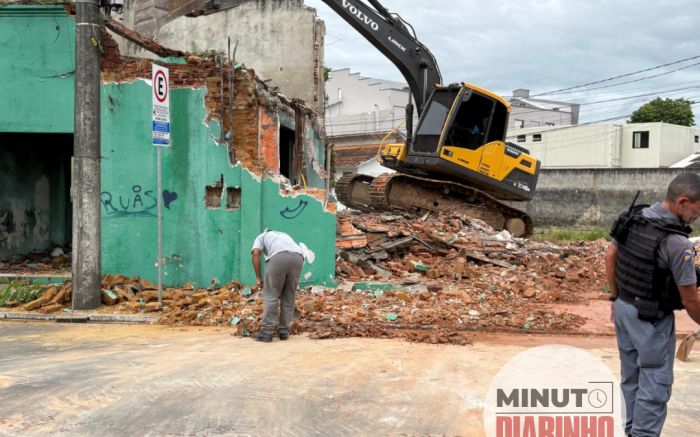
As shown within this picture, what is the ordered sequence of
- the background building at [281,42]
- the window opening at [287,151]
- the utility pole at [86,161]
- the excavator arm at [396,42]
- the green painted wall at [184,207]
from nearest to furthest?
the utility pole at [86,161], the green painted wall at [184,207], the window opening at [287,151], the excavator arm at [396,42], the background building at [281,42]

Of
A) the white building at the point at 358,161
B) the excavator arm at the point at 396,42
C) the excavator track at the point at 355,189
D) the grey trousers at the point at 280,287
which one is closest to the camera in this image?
the grey trousers at the point at 280,287

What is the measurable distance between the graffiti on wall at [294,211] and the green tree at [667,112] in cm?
4789

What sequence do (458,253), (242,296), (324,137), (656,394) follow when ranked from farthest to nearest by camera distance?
(324,137), (458,253), (242,296), (656,394)

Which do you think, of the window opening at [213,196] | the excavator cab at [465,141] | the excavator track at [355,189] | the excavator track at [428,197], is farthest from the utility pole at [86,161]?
the excavator track at [355,189]

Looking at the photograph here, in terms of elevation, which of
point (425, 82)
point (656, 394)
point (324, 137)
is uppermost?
point (425, 82)

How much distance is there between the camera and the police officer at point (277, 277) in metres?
7.17

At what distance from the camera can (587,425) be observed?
4.47 m

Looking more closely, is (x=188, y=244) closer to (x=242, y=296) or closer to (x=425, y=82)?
(x=242, y=296)

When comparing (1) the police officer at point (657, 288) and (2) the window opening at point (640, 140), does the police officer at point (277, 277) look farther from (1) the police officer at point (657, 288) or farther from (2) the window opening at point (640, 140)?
(2) the window opening at point (640, 140)

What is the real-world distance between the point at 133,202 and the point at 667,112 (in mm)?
50387

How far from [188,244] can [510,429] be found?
6.63 metres

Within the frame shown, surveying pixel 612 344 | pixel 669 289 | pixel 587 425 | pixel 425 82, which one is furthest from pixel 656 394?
pixel 425 82

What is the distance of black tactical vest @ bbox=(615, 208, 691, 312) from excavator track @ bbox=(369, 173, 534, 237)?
12991 millimetres

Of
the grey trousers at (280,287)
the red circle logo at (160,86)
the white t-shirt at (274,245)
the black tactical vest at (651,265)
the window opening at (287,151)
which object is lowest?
the grey trousers at (280,287)
